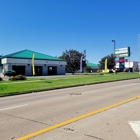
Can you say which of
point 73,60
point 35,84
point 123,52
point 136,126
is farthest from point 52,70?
point 136,126

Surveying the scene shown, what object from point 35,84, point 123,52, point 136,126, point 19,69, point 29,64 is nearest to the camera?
point 136,126

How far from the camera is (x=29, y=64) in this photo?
51.8m

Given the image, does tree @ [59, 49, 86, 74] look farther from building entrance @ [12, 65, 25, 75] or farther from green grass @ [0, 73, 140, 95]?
green grass @ [0, 73, 140, 95]

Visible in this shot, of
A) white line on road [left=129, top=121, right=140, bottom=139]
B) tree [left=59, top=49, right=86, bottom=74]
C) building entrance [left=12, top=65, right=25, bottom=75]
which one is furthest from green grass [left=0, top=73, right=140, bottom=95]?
tree [left=59, top=49, right=86, bottom=74]

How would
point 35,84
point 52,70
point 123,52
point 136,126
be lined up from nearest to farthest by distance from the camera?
1. point 136,126
2. point 35,84
3. point 52,70
4. point 123,52

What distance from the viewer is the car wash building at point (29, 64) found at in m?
48.7

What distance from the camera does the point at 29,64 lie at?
51.8m

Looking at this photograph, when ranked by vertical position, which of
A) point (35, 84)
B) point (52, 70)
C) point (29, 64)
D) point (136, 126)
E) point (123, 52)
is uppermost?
point (123, 52)

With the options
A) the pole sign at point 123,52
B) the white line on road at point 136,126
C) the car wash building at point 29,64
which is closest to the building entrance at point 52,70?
the car wash building at point 29,64

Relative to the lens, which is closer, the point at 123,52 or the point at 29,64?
the point at 29,64

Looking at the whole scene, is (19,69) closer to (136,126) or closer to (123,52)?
(123,52)

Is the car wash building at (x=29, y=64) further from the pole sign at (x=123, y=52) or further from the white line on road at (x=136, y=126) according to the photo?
the white line on road at (x=136, y=126)

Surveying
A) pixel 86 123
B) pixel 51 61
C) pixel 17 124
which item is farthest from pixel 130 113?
pixel 51 61

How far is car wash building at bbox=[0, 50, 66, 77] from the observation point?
160ft
